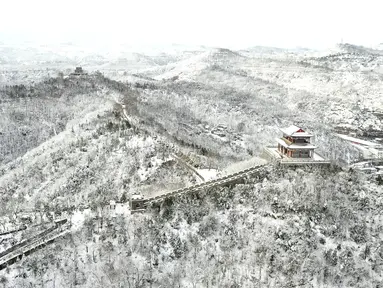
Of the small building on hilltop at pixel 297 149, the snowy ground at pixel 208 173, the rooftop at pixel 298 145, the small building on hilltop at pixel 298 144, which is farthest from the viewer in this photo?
the snowy ground at pixel 208 173

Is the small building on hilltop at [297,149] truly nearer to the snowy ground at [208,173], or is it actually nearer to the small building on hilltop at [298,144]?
the small building on hilltop at [298,144]

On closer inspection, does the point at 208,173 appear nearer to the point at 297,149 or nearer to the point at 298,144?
the point at 297,149

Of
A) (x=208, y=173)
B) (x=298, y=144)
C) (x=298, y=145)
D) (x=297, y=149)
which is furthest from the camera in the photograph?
(x=208, y=173)

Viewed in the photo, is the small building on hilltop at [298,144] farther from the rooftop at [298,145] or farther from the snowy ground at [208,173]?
the snowy ground at [208,173]

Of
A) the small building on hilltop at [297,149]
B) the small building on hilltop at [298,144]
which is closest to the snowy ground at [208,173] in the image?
the small building on hilltop at [297,149]

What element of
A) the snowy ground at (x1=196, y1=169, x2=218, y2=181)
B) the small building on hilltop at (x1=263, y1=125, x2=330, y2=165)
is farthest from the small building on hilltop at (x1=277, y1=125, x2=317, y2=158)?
the snowy ground at (x1=196, y1=169, x2=218, y2=181)

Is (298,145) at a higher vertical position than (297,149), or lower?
higher

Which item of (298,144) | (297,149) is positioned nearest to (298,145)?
(298,144)

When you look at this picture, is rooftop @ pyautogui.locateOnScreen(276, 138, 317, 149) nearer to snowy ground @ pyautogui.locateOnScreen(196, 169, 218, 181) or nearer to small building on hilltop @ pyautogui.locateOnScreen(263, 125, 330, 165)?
small building on hilltop @ pyautogui.locateOnScreen(263, 125, 330, 165)

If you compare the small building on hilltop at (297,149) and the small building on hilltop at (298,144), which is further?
the small building on hilltop at (298,144)

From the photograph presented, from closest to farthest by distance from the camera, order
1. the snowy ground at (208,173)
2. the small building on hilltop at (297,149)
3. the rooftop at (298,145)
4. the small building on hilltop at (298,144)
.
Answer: the small building on hilltop at (297,149) < the rooftop at (298,145) < the small building on hilltop at (298,144) < the snowy ground at (208,173)

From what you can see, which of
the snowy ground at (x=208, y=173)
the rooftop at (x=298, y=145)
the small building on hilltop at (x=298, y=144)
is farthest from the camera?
the snowy ground at (x=208, y=173)

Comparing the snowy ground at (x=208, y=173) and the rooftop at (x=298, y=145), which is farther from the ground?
the rooftop at (x=298, y=145)
